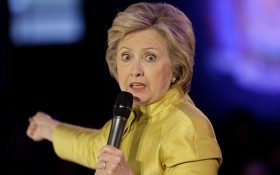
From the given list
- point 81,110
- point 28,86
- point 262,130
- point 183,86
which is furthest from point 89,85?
point 183,86

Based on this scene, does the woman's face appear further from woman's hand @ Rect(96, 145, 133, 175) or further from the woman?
woman's hand @ Rect(96, 145, 133, 175)

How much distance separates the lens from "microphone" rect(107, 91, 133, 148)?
137 centimetres

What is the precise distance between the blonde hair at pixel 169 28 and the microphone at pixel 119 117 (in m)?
0.20

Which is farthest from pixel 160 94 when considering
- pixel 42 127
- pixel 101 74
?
pixel 101 74

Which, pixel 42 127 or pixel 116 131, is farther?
pixel 42 127

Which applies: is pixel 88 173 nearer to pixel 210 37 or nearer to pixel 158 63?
pixel 210 37

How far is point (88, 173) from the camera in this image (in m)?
3.32

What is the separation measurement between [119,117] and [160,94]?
0.77ft

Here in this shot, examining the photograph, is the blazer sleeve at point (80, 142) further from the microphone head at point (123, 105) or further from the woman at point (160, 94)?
the microphone head at point (123, 105)

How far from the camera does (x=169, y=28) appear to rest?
1554 mm

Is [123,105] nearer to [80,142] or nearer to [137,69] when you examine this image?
[137,69]

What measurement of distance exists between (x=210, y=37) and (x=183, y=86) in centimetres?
208

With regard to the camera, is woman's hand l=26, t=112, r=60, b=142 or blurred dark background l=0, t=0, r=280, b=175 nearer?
woman's hand l=26, t=112, r=60, b=142

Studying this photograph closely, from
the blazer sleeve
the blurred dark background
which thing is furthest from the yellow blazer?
the blurred dark background
